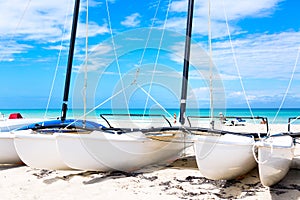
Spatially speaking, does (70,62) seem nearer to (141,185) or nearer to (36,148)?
(36,148)

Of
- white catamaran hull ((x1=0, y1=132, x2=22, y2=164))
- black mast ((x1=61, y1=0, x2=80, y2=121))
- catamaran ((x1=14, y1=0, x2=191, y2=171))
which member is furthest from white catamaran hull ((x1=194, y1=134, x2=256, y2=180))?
white catamaran hull ((x1=0, y1=132, x2=22, y2=164))

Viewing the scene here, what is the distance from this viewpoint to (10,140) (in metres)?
7.72

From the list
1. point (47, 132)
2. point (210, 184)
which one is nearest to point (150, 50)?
point (47, 132)

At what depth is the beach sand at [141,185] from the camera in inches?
214

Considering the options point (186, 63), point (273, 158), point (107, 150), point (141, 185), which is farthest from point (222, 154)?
point (186, 63)

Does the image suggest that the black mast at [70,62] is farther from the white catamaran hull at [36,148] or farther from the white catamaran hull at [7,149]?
the white catamaran hull at [36,148]

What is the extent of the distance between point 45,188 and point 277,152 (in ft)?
12.1

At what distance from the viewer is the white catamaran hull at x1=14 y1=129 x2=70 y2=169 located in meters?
6.56

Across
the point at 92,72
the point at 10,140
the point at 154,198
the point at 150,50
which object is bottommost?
the point at 154,198

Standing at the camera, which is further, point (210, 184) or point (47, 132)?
point (47, 132)

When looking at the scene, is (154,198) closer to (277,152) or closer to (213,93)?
(277,152)

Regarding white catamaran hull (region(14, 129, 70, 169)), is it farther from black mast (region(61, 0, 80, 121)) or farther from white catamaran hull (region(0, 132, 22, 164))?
black mast (region(61, 0, 80, 121))

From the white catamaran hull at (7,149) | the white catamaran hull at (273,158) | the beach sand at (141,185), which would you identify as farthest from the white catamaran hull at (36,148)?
the white catamaran hull at (273,158)

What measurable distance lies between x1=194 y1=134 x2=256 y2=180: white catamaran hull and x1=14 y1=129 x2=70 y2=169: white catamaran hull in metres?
2.79
